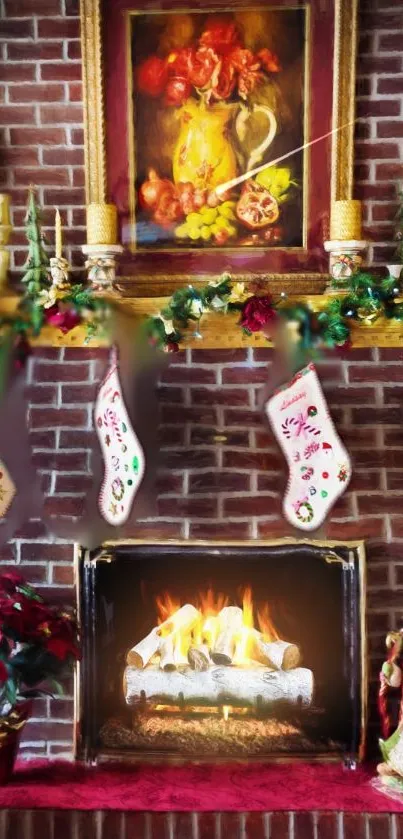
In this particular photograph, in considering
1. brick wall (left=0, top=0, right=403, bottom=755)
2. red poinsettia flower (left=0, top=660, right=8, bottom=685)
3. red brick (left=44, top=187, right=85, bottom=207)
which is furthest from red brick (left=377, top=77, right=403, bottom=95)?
red poinsettia flower (left=0, top=660, right=8, bottom=685)

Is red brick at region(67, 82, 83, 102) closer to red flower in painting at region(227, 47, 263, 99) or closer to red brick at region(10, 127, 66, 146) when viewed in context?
red brick at region(10, 127, 66, 146)

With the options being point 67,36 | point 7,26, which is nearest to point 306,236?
point 67,36

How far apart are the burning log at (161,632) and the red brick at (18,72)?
1788mm

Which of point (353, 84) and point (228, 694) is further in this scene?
point (228, 694)

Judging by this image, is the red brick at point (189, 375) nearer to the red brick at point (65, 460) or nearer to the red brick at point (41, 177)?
the red brick at point (65, 460)

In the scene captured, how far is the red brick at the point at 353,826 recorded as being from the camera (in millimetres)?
2432

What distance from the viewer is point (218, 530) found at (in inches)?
108

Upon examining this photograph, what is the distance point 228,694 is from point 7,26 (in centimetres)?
227

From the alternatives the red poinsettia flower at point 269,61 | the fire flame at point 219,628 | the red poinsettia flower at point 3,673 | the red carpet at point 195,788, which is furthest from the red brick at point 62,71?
the red carpet at point 195,788

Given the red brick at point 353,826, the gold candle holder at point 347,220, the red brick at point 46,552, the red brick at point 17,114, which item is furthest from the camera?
the red brick at point 46,552

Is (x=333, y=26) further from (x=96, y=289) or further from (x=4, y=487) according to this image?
(x=4, y=487)

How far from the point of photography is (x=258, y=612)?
276cm

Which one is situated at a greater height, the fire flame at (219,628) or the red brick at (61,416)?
the red brick at (61,416)

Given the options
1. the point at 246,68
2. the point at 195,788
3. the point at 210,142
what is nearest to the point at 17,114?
the point at 210,142
